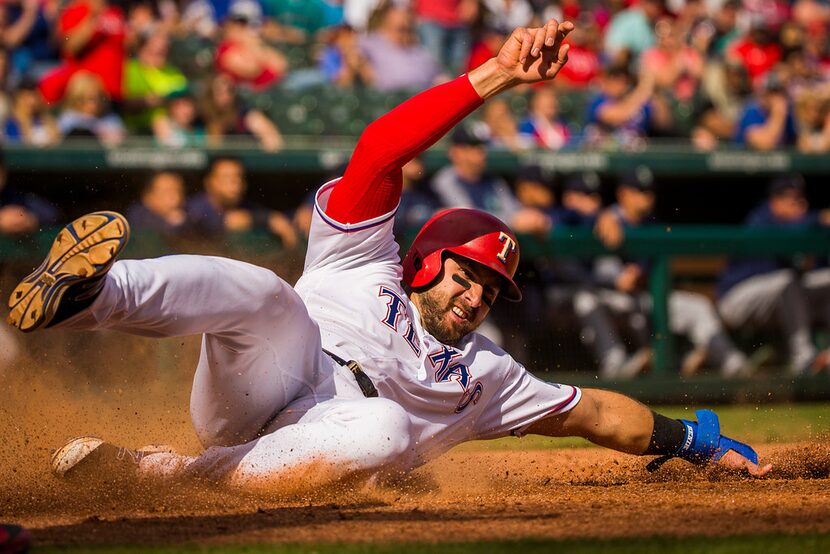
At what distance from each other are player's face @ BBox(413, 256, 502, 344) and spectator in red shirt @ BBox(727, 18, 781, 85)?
24.1 ft

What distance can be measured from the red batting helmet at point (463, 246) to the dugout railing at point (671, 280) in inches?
120

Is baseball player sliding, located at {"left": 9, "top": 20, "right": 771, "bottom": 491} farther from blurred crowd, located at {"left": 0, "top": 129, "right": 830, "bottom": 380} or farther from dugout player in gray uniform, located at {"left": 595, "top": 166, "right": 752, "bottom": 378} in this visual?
dugout player in gray uniform, located at {"left": 595, "top": 166, "right": 752, "bottom": 378}

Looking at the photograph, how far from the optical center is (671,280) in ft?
25.4

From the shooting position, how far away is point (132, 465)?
3934 mm

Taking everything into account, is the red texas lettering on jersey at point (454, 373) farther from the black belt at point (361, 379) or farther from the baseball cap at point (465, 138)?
the baseball cap at point (465, 138)

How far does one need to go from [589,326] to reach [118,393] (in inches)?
123

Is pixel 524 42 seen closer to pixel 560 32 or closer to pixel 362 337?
pixel 560 32

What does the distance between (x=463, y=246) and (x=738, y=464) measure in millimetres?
1404

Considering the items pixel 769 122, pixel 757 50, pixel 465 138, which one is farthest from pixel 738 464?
pixel 757 50

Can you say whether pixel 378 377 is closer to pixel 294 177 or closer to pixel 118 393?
pixel 118 393

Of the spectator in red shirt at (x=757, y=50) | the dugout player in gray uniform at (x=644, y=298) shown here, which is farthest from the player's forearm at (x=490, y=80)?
the spectator in red shirt at (x=757, y=50)

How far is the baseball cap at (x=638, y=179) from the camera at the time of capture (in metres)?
7.97

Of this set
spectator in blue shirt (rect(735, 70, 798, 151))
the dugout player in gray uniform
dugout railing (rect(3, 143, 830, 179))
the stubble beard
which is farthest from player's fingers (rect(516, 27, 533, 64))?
spectator in blue shirt (rect(735, 70, 798, 151))

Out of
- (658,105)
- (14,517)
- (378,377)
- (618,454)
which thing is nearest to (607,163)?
(658,105)
